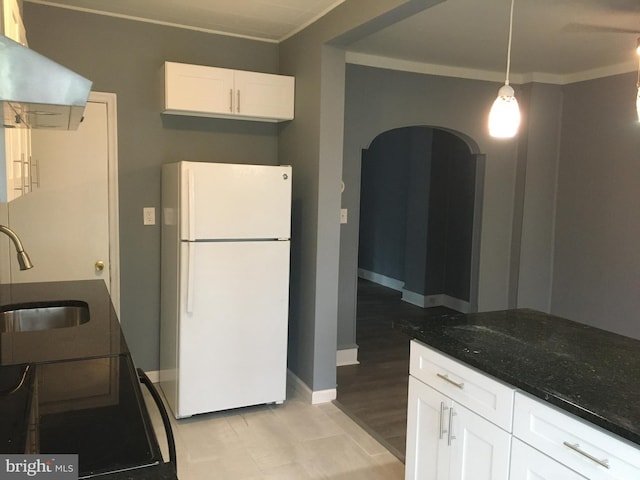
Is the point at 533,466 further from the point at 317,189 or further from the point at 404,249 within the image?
the point at 404,249

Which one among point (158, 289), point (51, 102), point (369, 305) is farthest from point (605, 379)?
point (369, 305)

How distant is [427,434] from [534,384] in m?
0.68

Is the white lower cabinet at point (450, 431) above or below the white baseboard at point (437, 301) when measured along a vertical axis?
above

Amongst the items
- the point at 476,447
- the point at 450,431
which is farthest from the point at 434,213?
the point at 476,447

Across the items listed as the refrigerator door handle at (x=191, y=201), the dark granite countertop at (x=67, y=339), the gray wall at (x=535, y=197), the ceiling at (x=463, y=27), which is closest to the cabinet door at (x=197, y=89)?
the ceiling at (x=463, y=27)

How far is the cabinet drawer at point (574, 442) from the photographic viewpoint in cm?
136

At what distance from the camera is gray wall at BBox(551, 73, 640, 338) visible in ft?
14.1

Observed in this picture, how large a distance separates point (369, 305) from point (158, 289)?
338 cm

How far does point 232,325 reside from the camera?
3.33 m

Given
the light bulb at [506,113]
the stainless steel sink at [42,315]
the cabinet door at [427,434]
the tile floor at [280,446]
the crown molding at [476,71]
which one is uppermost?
the crown molding at [476,71]

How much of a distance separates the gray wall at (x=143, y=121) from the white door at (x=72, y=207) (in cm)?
10

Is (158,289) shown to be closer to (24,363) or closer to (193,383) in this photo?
(193,383)

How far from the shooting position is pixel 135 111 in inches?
141

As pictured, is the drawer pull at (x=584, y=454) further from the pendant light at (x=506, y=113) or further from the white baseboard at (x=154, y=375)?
the white baseboard at (x=154, y=375)
